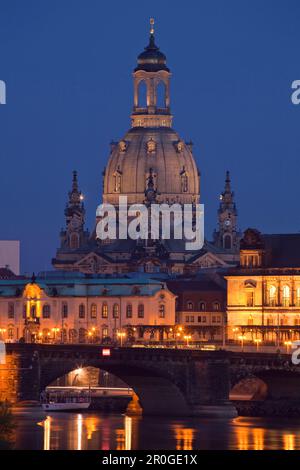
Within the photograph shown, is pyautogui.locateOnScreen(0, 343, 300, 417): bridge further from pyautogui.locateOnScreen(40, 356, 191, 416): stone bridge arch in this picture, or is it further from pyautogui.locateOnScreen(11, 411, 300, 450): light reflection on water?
pyautogui.locateOnScreen(11, 411, 300, 450): light reflection on water

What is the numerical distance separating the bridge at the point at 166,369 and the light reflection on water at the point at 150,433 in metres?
2.62

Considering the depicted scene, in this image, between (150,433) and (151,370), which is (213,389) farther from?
(150,433)

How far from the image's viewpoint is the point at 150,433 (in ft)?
565

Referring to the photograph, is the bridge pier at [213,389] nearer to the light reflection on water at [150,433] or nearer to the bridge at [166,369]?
the bridge at [166,369]

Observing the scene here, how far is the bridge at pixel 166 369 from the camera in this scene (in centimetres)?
18775

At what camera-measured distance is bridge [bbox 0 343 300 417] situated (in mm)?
187750

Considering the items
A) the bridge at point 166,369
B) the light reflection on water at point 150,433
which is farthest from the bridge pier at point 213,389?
the light reflection on water at point 150,433

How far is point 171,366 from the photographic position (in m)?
189

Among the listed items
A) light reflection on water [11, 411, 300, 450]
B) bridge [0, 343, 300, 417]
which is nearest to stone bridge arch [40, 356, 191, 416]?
bridge [0, 343, 300, 417]

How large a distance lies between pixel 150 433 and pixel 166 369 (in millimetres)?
17292

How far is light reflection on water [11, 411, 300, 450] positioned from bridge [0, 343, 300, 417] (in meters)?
2.62

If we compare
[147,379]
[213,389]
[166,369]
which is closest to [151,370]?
[166,369]
